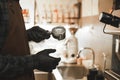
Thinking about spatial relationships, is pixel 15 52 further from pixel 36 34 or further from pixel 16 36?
pixel 36 34

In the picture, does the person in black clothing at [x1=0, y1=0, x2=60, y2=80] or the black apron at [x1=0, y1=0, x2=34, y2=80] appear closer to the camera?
the person in black clothing at [x1=0, y1=0, x2=60, y2=80]

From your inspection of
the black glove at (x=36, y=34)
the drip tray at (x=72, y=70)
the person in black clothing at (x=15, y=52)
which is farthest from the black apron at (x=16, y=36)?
the drip tray at (x=72, y=70)

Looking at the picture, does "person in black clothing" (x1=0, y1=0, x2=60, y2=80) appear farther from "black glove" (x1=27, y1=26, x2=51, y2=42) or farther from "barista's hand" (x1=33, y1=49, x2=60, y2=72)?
"black glove" (x1=27, y1=26, x2=51, y2=42)

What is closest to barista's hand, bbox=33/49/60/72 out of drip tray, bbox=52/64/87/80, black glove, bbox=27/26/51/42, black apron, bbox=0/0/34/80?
black apron, bbox=0/0/34/80

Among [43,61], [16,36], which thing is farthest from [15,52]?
[43,61]

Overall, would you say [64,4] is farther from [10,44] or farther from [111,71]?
[10,44]

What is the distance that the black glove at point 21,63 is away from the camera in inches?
39.6

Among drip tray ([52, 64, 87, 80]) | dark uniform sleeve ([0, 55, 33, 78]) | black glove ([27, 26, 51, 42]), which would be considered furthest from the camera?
drip tray ([52, 64, 87, 80])

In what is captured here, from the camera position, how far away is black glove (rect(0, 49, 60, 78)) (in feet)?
3.30

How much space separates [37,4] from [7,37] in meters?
2.45

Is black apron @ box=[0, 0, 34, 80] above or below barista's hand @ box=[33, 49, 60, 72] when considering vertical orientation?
above

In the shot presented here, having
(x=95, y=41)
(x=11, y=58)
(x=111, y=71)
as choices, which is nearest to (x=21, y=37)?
(x=11, y=58)

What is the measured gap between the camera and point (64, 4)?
357 centimetres

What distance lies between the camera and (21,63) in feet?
3.45
